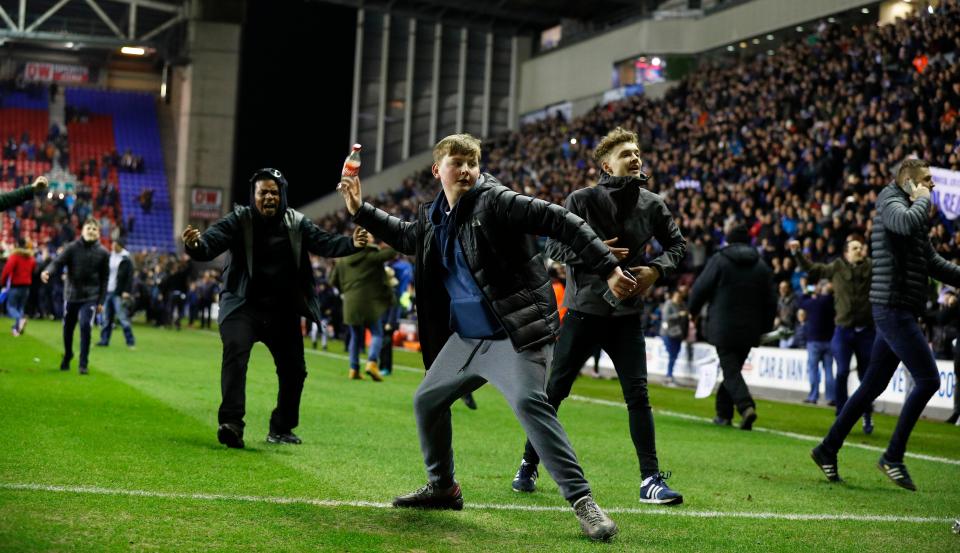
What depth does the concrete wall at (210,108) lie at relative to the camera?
49.5 metres

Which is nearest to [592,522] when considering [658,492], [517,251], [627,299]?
[517,251]

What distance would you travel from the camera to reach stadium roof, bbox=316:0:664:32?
4681 cm

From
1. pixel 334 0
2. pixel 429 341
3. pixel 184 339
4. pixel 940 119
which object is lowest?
pixel 184 339

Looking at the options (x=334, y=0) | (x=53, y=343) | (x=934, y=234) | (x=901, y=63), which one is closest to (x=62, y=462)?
(x=53, y=343)

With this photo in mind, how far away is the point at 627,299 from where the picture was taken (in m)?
7.52

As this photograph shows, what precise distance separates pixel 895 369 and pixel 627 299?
2.33m

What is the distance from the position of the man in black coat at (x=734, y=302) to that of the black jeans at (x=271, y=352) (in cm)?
548

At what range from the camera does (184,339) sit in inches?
1062

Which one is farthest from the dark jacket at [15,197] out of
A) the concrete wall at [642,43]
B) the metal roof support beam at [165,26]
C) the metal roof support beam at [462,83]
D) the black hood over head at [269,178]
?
the metal roof support beam at [462,83]

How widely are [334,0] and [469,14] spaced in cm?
735

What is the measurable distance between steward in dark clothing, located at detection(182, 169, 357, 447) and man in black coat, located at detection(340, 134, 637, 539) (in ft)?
9.03

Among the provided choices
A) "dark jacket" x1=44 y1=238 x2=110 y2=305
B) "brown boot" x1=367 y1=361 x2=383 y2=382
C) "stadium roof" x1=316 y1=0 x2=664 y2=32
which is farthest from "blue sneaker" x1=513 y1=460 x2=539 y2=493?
"stadium roof" x1=316 y1=0 x2=664 y2=32

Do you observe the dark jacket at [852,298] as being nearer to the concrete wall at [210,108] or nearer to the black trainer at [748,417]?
the black trainer at [748,417]

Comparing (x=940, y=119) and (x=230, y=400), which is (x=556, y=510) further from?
(x=940, y=119)
